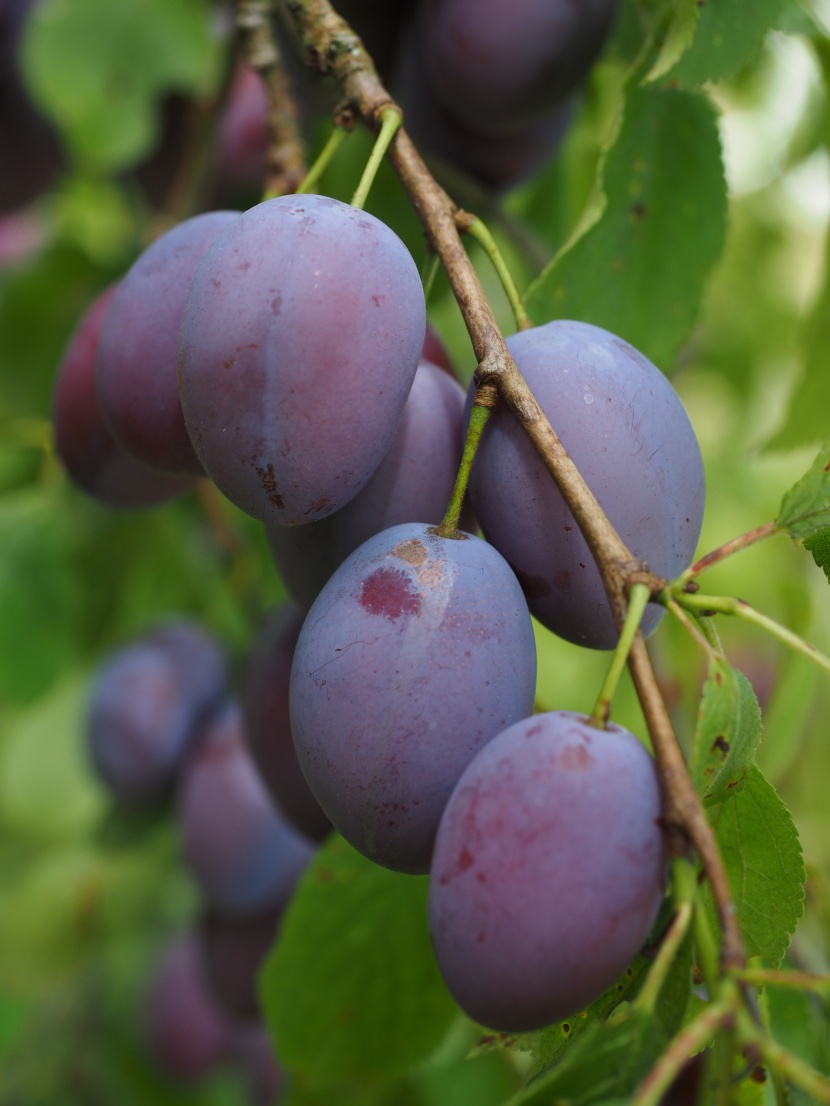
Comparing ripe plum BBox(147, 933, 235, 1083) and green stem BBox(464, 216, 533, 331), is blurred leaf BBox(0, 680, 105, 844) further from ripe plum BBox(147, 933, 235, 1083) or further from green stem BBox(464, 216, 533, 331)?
green stem BBox(464, 216, 533, 331)

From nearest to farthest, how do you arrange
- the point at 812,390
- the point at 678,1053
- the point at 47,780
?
the point at 678,1053 → the point at 812,390 → the point at 47,780

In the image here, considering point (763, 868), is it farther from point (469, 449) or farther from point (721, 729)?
point (469, 449)

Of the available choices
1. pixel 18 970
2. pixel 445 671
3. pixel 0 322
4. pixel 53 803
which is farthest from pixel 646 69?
pixel 53 803

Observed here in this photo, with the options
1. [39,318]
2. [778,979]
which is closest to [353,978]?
[778,979]

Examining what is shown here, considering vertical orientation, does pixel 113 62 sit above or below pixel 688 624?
below

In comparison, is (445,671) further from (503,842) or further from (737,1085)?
(737,1085)

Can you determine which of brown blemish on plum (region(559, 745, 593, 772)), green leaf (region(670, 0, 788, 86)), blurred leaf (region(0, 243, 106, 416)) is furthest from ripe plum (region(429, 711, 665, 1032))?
blurred leaf (region(0, 243, 106, 416))

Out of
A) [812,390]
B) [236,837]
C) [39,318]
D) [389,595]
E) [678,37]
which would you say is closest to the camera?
[389,595]
